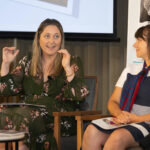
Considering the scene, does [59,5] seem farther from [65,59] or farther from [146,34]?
[146,34]

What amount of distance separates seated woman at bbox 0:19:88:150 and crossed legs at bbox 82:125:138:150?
1.31 ft

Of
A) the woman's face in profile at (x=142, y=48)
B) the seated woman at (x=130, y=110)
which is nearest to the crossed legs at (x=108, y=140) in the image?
the seated woman at (x=130, y=110)

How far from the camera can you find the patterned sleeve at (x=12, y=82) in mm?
2852

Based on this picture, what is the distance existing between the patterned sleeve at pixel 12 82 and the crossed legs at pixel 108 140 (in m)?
0.88

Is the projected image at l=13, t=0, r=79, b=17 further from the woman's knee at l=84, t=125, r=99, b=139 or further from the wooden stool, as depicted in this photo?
the wooden stool

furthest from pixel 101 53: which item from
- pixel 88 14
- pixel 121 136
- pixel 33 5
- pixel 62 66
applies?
pixel 121 136

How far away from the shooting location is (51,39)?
112 inches

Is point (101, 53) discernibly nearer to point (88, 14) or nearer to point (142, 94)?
point (88, 14)

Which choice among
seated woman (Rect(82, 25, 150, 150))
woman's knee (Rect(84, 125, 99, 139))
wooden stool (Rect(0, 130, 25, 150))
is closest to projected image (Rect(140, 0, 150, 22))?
seated woman (Rect(82, 25, 150, 150))

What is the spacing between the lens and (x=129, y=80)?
251 centimetres

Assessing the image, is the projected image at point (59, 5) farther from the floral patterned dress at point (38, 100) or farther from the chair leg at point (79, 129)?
the chair leg at point (79, 129)

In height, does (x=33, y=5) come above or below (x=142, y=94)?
above

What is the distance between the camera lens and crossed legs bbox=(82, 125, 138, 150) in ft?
6.66

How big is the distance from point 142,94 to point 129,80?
0.18m
